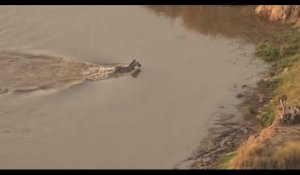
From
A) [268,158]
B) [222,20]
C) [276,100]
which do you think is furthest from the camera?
[222,20]

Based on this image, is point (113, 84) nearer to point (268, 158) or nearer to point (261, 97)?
point (261, 97)

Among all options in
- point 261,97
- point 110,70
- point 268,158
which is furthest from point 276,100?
point 110,70

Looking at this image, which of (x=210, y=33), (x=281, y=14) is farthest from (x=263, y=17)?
(x=210, y=33)

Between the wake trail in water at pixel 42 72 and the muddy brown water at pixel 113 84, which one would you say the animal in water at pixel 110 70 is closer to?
the wake trail in water at pixel 42 72

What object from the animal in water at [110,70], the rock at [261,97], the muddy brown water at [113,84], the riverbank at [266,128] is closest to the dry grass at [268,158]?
the riverbank at [266,128]

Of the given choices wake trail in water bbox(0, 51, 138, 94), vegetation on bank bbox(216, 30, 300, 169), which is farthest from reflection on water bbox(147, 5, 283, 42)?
wake trail in water bbox(0, 51, 138, 94)

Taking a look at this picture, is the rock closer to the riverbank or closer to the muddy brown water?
the riverbank

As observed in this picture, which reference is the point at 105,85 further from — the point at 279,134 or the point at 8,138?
the point at 279,134
